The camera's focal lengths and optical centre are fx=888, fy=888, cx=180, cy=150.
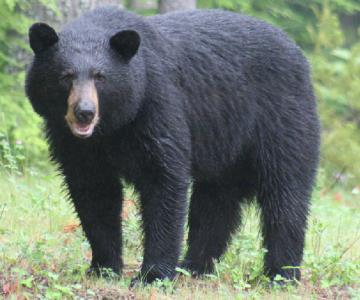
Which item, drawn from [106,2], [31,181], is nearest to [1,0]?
[106,2]

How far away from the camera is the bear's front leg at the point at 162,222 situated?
5.90m

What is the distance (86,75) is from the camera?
5473 mm

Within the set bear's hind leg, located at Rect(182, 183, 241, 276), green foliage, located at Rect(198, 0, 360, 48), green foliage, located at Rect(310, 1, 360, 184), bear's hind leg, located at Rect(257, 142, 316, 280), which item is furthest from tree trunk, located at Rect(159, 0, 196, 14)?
bear's hind leg, located at Rect(257, 142, 316, 280)

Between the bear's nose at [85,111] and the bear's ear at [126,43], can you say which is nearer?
the bear's nose at [85,111]

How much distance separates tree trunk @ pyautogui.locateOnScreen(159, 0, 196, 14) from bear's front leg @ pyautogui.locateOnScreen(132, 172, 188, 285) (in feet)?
20.7

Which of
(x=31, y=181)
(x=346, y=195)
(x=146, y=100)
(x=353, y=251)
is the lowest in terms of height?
(x=346, y=195)

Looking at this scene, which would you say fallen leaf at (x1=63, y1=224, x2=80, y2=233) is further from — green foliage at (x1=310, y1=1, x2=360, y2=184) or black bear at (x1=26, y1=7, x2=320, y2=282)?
green foliage at (x1=310, y1=1, x2=360, y2=184)

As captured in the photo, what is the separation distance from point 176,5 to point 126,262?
5974 mm

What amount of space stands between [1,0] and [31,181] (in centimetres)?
217

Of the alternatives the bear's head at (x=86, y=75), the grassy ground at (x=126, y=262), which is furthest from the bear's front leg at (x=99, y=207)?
the bear's head at (x=86, y=75)

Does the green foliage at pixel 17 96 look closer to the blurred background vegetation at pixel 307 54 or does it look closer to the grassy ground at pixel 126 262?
the blurred background vegetation at pixel 307 54

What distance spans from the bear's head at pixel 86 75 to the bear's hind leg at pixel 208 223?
157cm

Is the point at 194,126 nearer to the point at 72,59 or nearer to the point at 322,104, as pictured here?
the point at 72,59

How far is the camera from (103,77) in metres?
5.56
